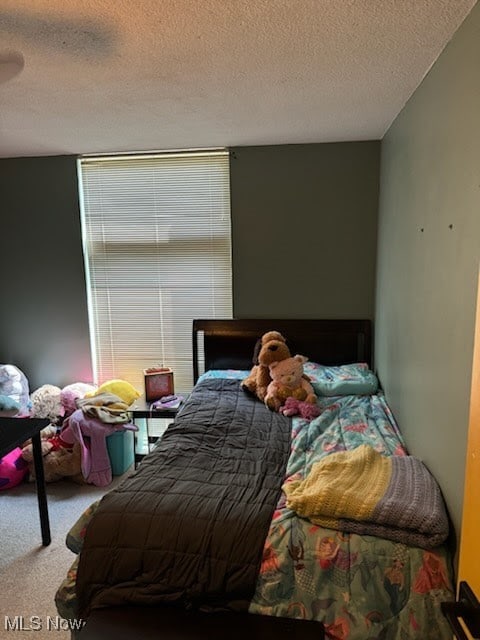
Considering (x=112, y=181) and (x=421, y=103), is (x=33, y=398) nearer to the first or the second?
(x=112, y=181)

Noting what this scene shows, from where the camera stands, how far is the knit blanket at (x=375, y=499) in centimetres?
144

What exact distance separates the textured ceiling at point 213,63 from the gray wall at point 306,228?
1.32ft

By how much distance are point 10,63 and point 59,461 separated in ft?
7.37

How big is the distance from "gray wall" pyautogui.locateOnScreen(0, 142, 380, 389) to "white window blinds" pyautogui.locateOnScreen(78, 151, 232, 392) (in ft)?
0.38

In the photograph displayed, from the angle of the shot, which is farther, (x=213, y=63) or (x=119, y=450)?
(x=119, y=450)

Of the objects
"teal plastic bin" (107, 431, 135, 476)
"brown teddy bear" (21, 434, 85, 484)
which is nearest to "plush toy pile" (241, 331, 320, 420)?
"teal plastic bin" (107, 431, 135, 476)

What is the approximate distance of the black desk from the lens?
2072 millimetres

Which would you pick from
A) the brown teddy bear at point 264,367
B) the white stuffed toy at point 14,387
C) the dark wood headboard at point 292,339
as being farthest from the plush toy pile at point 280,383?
the white stuffed toy at point 14,387

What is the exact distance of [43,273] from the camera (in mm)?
3611

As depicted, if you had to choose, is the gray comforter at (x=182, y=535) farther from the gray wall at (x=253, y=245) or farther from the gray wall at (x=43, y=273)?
the gray wall at (x=43, y=273)

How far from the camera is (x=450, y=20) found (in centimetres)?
144

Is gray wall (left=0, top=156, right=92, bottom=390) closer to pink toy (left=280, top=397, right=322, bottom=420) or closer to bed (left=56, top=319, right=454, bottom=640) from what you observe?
pink toy (left=280, top=397, right=322, bottom=420)

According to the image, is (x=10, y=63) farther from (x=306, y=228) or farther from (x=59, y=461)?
(x=59, y=461)

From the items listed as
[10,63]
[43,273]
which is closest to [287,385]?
[10,63]
